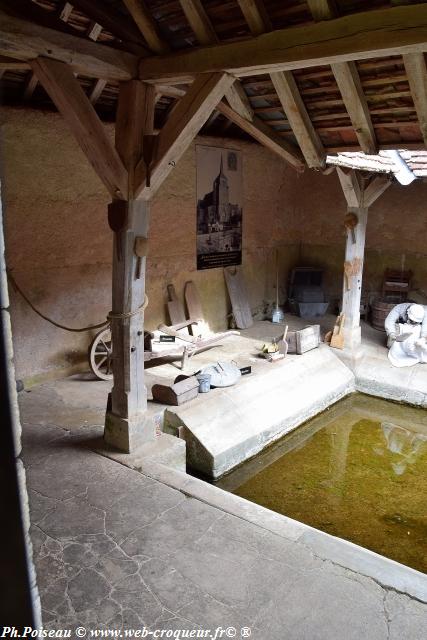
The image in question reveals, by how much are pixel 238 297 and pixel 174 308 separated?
1619 millimetres

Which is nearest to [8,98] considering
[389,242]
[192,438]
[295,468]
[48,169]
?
[48,169]

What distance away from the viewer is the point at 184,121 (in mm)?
3951

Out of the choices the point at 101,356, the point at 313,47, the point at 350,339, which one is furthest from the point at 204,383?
the point at 313,47

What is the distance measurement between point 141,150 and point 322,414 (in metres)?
4.37

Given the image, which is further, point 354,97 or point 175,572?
point 354,97

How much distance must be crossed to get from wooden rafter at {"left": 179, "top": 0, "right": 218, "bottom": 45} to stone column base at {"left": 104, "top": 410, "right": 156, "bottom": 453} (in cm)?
319

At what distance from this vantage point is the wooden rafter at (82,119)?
3652 mm

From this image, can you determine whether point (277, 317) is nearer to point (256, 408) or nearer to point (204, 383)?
point (256, 408)

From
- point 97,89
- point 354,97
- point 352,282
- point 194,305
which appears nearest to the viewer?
point 354,97

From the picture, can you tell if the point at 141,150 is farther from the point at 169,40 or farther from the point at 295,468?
the point at 295,468

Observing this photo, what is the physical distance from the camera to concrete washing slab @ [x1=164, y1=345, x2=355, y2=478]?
5.32 metres

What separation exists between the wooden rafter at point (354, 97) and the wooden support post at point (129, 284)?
156 cm

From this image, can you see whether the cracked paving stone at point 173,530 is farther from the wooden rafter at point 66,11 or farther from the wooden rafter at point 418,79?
the wooden rafter at point 66,11

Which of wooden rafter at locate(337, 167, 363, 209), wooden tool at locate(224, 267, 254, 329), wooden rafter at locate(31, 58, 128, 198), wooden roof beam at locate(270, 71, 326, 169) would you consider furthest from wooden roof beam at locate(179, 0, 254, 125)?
wooden tool at locate(224, 267, 254, 329)
